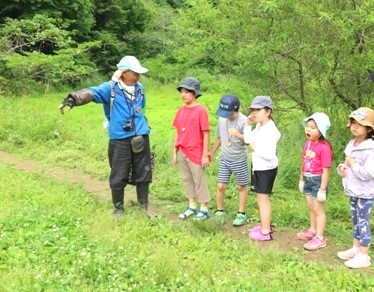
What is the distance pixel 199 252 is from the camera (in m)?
4.04

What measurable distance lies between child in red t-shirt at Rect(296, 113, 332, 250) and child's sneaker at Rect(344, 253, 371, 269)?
44cm

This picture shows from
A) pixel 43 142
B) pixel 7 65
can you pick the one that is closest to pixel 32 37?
pixel 7 65

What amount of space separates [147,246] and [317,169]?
1767mm

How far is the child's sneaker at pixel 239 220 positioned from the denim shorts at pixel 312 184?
896 mm

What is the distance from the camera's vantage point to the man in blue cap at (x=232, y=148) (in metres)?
4.84

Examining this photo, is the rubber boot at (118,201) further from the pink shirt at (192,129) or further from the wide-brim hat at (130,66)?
the wide-brim hat at (130,66)

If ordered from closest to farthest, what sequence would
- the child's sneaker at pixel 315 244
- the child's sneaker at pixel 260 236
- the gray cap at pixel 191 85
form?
the child's sneaker at pixel 315 244 < the child's sneaker at pixel 260 236 < the gray cap at pixel 191 85

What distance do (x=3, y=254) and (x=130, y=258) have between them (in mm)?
1032

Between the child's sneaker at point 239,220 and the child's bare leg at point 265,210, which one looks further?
the child's sneaker at point 239,220

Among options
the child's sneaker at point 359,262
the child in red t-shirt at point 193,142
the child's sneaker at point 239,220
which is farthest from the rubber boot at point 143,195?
the child's sneaker at point 359,262

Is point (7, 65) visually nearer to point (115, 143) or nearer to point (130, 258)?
point (115, 143)

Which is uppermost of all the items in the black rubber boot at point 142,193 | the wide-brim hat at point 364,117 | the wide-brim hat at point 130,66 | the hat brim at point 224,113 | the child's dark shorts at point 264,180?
the wide-brim hat at point 130,66

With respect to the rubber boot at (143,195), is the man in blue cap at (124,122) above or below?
above

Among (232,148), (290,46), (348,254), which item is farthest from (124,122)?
(348,254)
